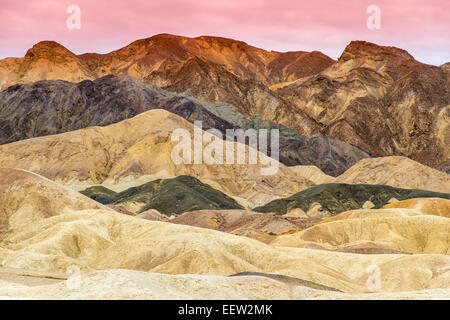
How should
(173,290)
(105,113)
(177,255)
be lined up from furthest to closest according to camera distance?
(105,113)
(177,255)
(173,290)

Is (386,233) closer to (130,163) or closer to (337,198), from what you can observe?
(337,198)

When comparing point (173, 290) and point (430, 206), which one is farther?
point (430, 206)

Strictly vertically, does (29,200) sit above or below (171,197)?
above

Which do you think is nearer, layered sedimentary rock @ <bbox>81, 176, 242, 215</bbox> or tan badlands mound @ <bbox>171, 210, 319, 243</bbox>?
tan badlands mound @ <bbox>171, 210, 319, 243</bbox>

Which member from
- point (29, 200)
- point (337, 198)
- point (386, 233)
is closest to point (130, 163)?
point (337, 198)

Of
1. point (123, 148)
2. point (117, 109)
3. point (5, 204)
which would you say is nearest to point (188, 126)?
point (123, 148)

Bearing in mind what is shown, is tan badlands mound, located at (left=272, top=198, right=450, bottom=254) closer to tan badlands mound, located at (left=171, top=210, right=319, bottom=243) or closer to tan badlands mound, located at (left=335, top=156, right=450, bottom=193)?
tan badlands mound, located at (left=171, top=210, right=319, bottom=243)

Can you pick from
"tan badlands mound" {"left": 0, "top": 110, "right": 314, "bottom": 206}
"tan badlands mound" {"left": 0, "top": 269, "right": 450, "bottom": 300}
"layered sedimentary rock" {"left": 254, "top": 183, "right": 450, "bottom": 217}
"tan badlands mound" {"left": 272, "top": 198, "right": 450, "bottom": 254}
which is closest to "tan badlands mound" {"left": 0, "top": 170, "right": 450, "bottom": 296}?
"tan badlands mound" {"left": 0, "top": 269, "right": 450, "bottom": 300}
